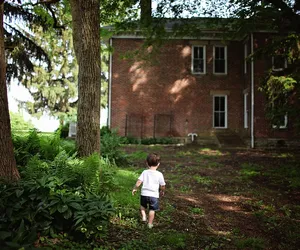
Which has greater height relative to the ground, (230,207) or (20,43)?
(20,43)

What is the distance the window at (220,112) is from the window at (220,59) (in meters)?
1.89

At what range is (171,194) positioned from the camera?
751cm

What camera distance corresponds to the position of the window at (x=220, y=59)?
74.9 feet

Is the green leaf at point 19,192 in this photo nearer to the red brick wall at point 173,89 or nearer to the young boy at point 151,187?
the young boy at point 151,187

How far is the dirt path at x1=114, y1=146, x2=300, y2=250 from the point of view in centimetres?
491

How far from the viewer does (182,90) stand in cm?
2231

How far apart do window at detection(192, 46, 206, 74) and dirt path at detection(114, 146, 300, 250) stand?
38.9ft

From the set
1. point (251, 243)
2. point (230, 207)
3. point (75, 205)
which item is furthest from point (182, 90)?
point (75, 205)

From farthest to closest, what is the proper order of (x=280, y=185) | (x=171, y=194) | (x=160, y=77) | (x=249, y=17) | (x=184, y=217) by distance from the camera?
(x=160, y=77)
(x=249, y=17)
(x=280, y=185)
(x=171, y=194)
(x=184, y=217)

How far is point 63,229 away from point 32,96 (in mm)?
32894

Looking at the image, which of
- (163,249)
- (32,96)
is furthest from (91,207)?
(32,96)

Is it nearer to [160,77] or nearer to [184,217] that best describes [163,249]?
[184,217]

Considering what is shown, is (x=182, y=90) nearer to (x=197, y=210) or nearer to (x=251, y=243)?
(x=197, y=210)

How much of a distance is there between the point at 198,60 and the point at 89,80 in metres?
16.6
